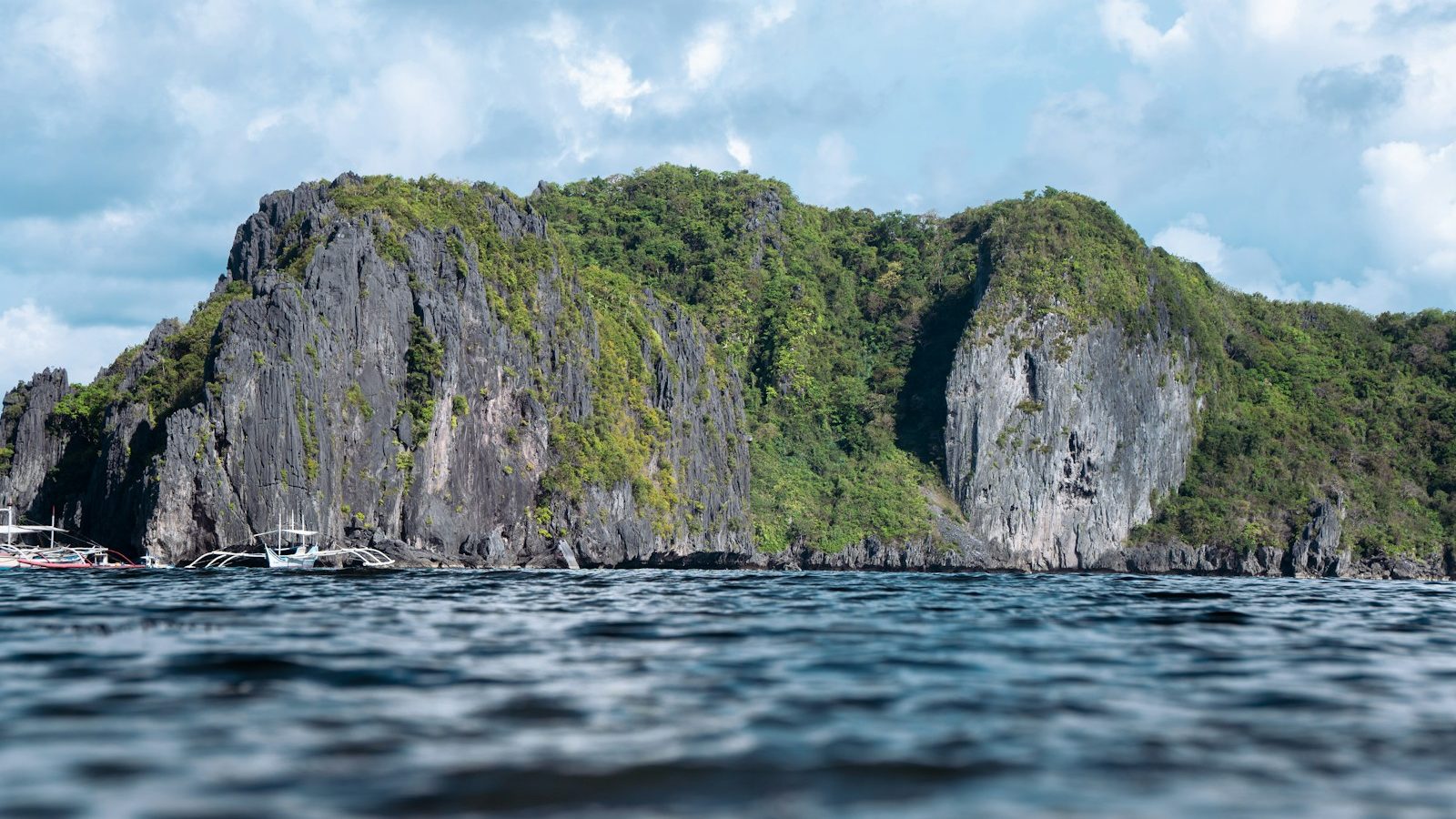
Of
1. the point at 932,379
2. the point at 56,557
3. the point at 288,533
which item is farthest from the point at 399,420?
the point at 932,379

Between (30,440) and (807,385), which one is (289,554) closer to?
(30,440)

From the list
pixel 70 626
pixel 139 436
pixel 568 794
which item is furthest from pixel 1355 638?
pixel 139 436

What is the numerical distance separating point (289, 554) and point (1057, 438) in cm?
10937

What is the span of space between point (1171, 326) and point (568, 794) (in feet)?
613

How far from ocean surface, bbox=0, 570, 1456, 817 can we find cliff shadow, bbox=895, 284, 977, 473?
15096 cm

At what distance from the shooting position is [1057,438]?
164 metres

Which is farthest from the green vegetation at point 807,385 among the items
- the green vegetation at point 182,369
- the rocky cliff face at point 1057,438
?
the green vegetation at point 182,369

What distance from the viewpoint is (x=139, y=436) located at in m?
93.6

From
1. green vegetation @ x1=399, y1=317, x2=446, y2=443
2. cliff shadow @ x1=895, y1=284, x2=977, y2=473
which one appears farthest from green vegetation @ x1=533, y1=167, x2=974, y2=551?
green vegetation @ x1=399, y1=317, x2=446, y2=443

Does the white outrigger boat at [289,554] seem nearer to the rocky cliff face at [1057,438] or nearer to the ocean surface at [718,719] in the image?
the ocean surface at [718,719]

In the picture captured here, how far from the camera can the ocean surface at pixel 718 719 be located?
915cm

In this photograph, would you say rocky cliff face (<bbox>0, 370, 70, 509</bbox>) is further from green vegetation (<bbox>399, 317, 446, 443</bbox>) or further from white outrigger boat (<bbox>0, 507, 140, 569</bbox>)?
green vegetation (<bbox>399, 317, 446, 443</bbox>)

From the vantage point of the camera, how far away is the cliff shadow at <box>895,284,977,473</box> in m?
172

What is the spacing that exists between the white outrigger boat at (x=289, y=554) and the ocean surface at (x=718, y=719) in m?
55.9
